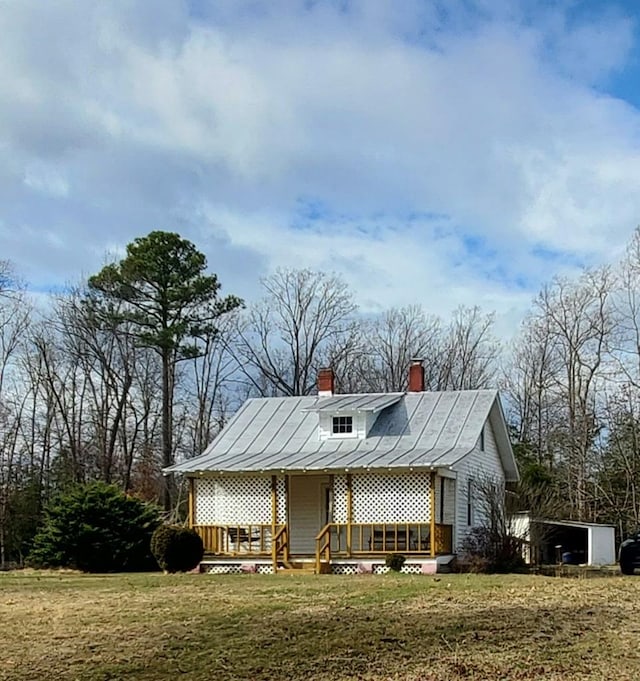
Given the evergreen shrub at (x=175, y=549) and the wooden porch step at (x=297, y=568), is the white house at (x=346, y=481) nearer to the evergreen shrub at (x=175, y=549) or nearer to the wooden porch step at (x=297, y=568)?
Result: the wooden porch step at (x=297, y=568)

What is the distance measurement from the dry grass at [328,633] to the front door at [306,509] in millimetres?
9703

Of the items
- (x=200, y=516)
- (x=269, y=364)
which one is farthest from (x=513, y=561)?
(x=269, y=364)

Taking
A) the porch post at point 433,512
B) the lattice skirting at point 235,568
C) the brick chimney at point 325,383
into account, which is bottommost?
the lattice skirting at point 235,568

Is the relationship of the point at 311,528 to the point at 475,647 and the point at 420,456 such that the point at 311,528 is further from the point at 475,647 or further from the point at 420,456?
the point at 475,647

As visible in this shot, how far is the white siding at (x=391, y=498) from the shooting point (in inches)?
976

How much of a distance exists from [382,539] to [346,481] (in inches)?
69.1

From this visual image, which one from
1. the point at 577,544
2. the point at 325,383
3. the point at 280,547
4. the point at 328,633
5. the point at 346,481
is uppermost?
the point at 325,383

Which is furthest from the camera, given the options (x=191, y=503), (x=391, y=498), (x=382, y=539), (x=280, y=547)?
(x=191, y=503)

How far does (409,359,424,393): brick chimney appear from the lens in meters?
29.9

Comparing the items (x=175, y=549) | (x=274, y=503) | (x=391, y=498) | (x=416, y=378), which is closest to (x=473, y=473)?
(x=391, y=498)

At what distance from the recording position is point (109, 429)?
144 ft

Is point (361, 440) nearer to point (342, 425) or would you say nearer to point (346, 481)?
point (342, 425)

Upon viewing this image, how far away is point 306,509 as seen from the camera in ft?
90.6

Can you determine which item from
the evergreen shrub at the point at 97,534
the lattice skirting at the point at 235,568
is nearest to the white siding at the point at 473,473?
the lattice skirting at the point at 235,568
